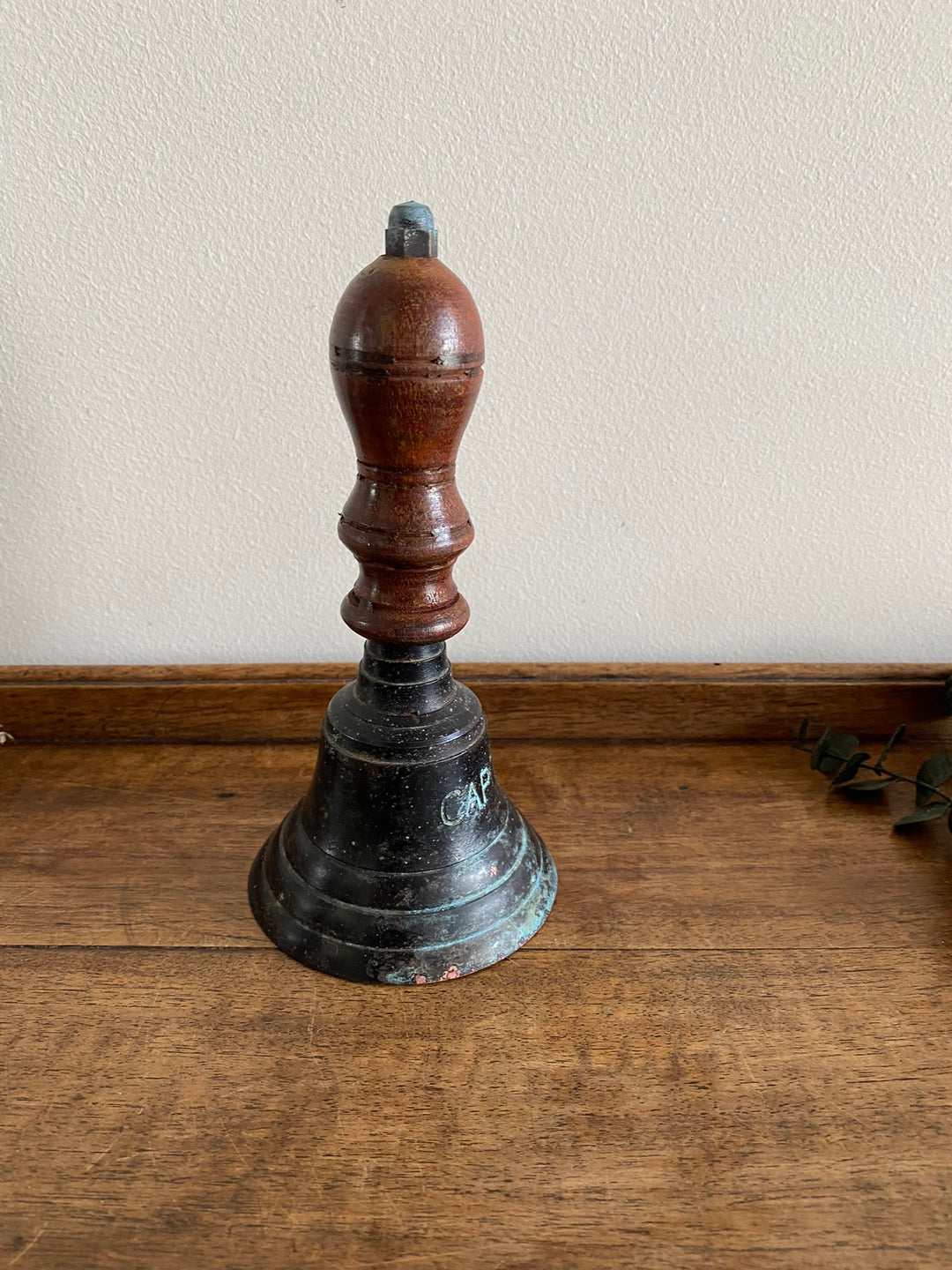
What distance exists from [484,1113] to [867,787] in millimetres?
462

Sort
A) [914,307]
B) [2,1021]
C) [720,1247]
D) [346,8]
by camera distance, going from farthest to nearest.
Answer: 1. [914,307]
2. [346,8]
3. [2,1021]
4. [720,1247]

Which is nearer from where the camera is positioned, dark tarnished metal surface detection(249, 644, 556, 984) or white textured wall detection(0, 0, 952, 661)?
dark tarnished metal surface detection(249, 644, 556, 984)

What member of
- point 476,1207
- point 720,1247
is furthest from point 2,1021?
point 720,1247

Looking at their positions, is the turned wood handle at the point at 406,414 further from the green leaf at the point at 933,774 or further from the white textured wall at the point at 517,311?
the green leaf at the point at 933,774

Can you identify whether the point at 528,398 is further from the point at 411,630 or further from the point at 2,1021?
the point at 2,1021

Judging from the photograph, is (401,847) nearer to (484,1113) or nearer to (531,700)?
(484,1113)

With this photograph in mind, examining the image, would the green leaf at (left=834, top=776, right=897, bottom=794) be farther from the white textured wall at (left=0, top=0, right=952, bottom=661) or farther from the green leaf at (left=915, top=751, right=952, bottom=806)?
the white textured wall at (left=0, top=0, right=952, bottom=661)

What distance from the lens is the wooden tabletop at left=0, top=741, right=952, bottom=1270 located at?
18.8 inches

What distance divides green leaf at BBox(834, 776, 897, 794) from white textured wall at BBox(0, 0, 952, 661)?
0.50 ft

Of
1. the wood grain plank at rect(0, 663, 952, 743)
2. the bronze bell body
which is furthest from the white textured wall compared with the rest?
the bronze bell body

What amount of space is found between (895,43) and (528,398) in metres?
0.38

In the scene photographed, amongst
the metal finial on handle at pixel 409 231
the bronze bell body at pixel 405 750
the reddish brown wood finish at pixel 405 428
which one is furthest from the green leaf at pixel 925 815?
the metal finial on handle at pixel 409 231

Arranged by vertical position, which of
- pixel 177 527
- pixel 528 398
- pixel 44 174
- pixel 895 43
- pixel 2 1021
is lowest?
pixel 2 1021

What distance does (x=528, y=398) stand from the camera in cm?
83
